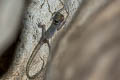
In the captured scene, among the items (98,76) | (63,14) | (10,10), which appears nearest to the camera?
(98,76)

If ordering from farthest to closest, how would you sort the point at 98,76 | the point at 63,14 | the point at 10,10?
the point at 10,10, the point at 63,14, the point at 98,76

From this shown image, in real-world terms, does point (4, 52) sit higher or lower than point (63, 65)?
lower

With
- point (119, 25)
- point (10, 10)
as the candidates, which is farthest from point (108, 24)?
point (10, 10)

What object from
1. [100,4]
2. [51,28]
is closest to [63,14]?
[51,28]

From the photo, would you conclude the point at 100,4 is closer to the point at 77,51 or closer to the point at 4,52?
the point at 77,51

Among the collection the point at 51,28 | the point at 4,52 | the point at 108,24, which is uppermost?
the point at 108,24

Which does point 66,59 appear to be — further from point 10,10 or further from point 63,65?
point 10,10

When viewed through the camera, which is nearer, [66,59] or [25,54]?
[66,59]
